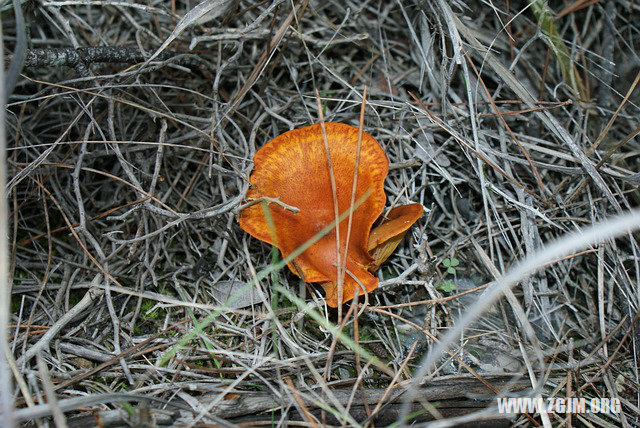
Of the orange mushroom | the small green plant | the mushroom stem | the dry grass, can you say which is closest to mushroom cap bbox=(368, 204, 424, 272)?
the orange mushroom

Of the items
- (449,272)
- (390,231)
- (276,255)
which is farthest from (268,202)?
(449,272)

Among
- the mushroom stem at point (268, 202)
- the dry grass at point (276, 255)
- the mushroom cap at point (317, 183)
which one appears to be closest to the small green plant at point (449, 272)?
the dry grass at point (276, 255)

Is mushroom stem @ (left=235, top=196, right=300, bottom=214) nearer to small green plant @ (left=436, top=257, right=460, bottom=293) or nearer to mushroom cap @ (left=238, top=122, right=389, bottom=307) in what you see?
mushroom cap @ (left=238, top=122, right=389, bottom=307)

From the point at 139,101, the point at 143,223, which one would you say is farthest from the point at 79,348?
the point at 139,101

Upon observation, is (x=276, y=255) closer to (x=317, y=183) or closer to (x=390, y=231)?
(x=317, y=183)

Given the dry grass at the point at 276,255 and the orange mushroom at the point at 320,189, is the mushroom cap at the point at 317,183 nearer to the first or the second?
the orange mushroom at the point at 320,189
